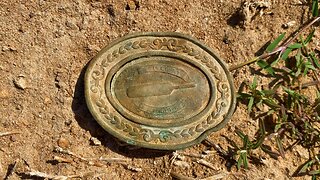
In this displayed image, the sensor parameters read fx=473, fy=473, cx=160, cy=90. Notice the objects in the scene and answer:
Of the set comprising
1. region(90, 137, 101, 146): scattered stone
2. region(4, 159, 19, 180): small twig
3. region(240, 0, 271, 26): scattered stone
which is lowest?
region(4, 159, 19, 180): small twig

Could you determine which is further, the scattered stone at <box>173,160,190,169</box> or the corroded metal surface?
the scattered stone at <box>173,160,190,169</box>

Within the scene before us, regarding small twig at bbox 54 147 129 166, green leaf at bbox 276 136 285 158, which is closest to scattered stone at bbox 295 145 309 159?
green leaf at bbox 276 136 285 158

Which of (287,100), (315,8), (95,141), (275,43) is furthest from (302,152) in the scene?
(95,141)

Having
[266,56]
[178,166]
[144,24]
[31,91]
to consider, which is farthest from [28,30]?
[266,56]

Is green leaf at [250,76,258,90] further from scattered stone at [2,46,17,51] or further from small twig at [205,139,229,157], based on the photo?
scattered stone at [2,46,17,51]

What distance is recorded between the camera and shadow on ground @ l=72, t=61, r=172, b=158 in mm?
2674

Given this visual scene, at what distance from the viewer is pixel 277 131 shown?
8.81ft

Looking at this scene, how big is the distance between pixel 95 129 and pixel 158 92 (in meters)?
0.43

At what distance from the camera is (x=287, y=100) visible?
2.70 m

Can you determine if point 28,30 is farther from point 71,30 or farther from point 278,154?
point 278,154

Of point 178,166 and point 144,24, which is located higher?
point 144,24

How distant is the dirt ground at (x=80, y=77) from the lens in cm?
267

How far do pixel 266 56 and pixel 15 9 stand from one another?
1451mm

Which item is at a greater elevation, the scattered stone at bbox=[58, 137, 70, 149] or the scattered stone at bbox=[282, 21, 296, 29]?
the scattered stone at bbox=[282, 21, 296, 29]
